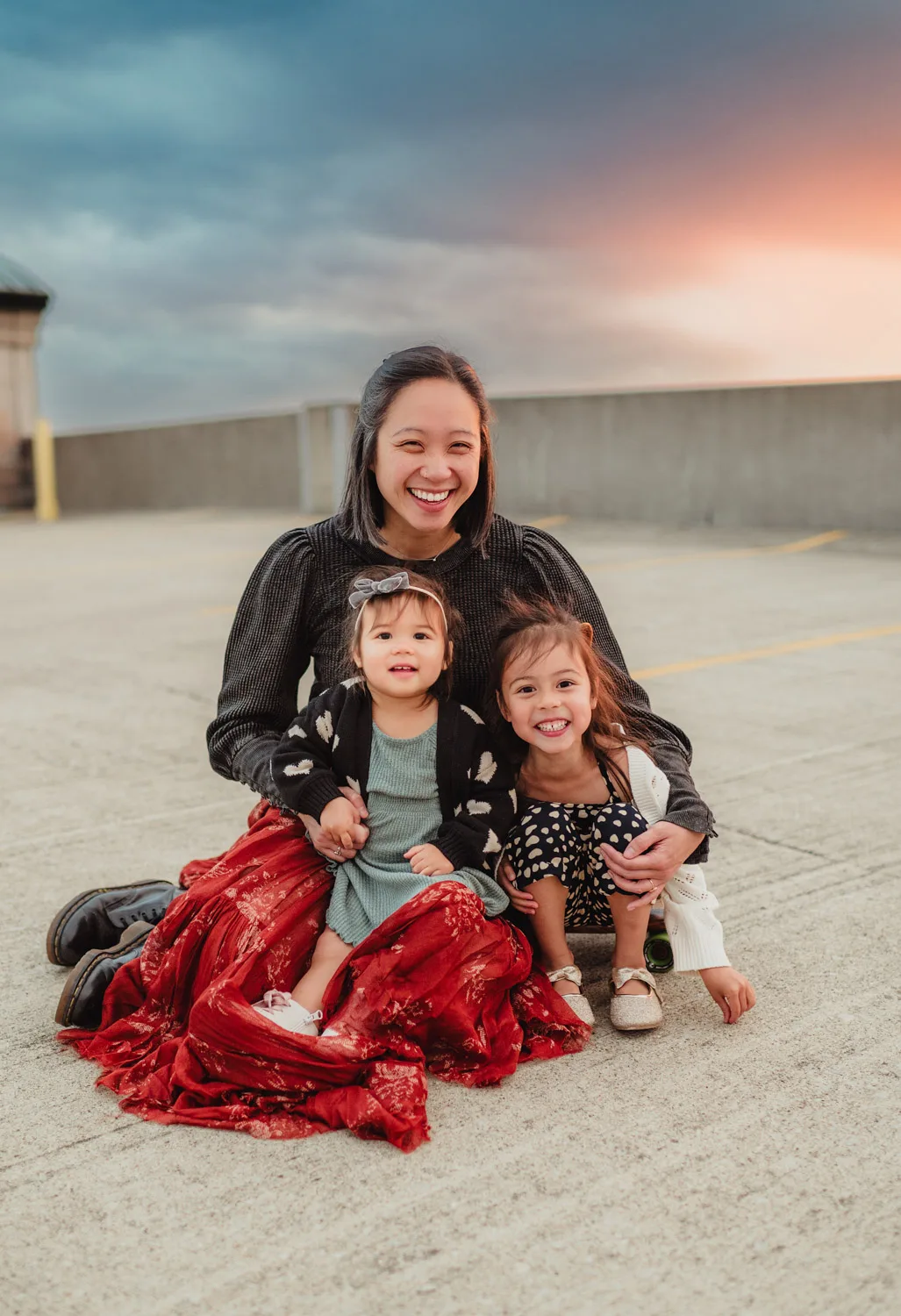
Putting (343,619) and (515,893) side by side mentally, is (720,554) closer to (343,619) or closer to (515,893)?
(343,619)

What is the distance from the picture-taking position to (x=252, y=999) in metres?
2.64

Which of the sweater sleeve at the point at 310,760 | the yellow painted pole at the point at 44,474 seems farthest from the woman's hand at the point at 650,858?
the yellow painted pole at the point at 44,474

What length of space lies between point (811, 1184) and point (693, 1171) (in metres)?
0.19

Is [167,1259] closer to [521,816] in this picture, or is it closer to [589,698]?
[521,816]

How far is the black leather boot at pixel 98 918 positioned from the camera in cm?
315

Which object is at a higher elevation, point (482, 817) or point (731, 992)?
point (482, 817)

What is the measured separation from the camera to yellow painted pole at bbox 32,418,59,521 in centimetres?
1998

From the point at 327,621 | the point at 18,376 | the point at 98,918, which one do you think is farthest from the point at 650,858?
the point at 18,376

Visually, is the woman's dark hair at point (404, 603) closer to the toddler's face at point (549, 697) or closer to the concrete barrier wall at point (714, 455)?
the toddler's face at point (549, 697)

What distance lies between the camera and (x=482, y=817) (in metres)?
2.73

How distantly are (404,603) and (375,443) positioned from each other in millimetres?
409

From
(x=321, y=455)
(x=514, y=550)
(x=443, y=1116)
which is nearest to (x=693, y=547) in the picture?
(x=321, y=455)

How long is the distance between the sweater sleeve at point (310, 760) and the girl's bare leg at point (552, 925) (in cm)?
50

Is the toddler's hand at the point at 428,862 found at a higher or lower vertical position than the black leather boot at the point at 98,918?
higher
